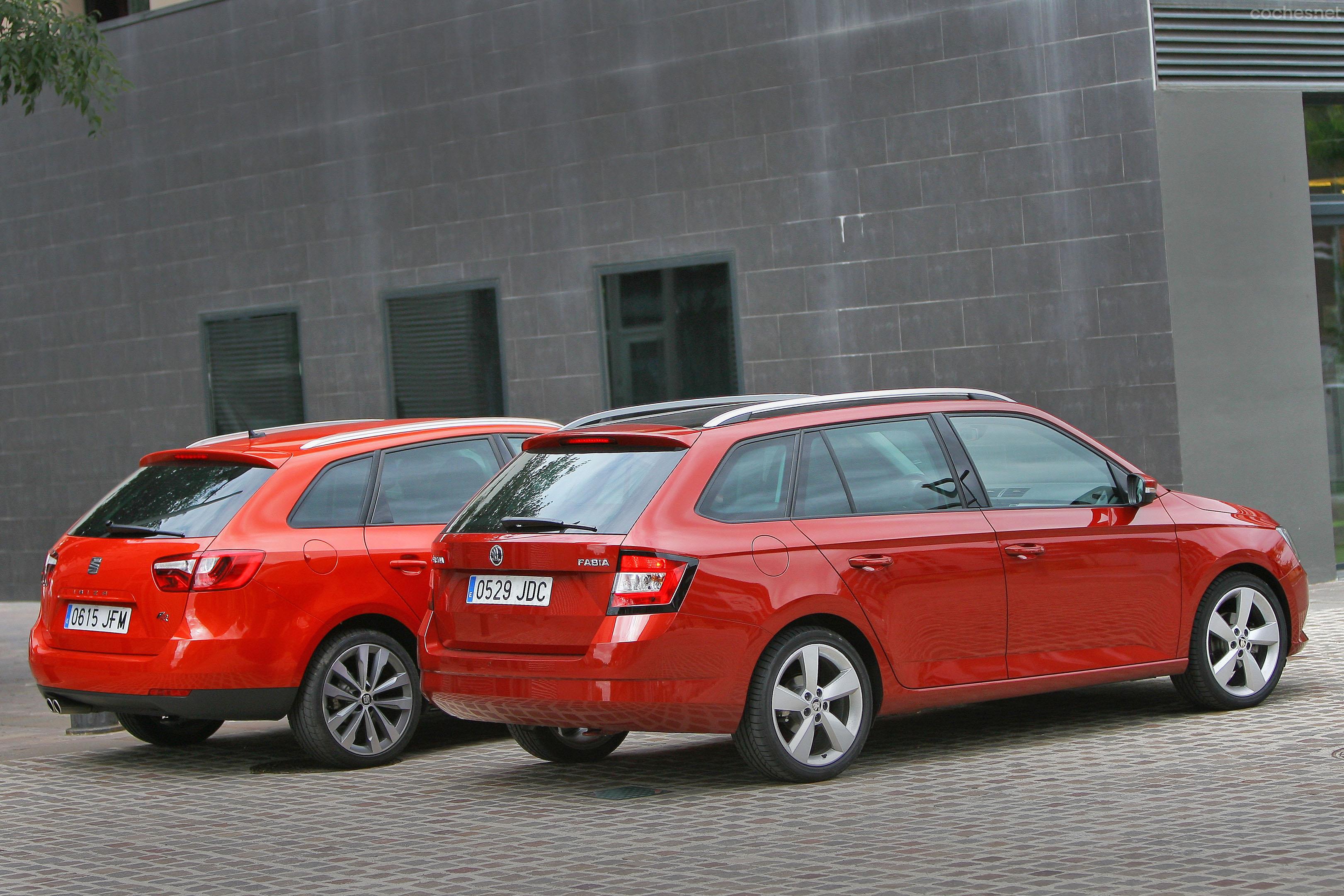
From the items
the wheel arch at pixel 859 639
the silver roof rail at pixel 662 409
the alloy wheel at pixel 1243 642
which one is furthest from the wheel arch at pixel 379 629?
the alloy wheel at pixel 1243 642

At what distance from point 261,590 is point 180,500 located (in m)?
0.73

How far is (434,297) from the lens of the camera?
16.5 m

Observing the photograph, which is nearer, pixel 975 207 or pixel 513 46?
pixel 975 207

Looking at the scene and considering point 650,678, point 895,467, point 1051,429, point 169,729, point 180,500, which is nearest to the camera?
point 650,678

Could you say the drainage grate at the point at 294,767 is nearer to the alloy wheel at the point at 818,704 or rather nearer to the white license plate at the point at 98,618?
the white license plate at the point at 98,618

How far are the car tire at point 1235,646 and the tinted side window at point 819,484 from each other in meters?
2.04

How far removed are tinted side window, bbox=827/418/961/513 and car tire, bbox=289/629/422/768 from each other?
246 cm

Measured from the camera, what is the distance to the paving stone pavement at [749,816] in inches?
223

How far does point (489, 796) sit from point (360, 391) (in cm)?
996

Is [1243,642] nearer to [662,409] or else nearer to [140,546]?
[662,409]

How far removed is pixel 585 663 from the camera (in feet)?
22.6

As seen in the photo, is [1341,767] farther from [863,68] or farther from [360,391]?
[360,391]

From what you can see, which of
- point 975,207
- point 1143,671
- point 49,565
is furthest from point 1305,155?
point 49,565

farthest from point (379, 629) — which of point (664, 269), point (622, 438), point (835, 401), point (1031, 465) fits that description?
point (664, 269)
